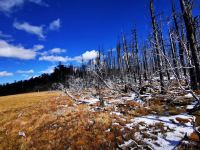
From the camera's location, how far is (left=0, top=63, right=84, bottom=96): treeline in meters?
84.3

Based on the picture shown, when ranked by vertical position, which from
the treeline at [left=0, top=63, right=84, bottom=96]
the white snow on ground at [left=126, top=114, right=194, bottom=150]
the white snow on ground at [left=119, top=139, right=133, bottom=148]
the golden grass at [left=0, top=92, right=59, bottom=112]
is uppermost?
the treeline at [left=0, top=63, right=84, bottom=96]

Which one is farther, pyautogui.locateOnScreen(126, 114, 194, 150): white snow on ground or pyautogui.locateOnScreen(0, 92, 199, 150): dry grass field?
pyautogui.locateOnScreen(0, 92, 199, 150): dry grass field

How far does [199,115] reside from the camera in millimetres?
9391

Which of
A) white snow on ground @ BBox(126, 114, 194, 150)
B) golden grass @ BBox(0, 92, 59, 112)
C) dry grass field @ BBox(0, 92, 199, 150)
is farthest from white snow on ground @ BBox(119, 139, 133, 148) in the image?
golden grass @ BBox(0, 92, 59, 112)

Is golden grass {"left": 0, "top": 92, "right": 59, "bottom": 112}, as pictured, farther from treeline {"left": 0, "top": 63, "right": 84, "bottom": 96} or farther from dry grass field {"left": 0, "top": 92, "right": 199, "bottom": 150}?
treeline {"left": 0, "top": 63, "right": 84, "bottom": 96}

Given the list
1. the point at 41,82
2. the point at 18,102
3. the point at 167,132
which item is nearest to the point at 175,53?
the point at 167,132

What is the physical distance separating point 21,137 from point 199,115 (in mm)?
9243

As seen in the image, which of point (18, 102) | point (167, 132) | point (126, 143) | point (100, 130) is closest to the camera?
point (126, 143)

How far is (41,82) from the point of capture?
316ft

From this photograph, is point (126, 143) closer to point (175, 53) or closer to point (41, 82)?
point (175, 53)

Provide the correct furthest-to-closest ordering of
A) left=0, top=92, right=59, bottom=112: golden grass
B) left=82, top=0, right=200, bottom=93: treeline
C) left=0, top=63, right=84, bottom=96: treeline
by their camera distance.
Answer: left=0, top=63, right=84, bottom=96: treeline < left=0, top=92, right=59, bottom=112: golden grass < left=82, top=0, right=200, bottom=93: treeline

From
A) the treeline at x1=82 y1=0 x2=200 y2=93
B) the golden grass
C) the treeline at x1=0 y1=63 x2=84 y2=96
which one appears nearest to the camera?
the treeline at x1=82 y1=0 x2=200 y2=93

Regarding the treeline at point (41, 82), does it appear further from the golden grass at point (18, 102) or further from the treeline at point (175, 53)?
the treeline at point (175, 53)

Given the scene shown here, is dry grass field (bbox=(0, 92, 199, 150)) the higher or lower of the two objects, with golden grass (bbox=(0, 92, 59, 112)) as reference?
lower
